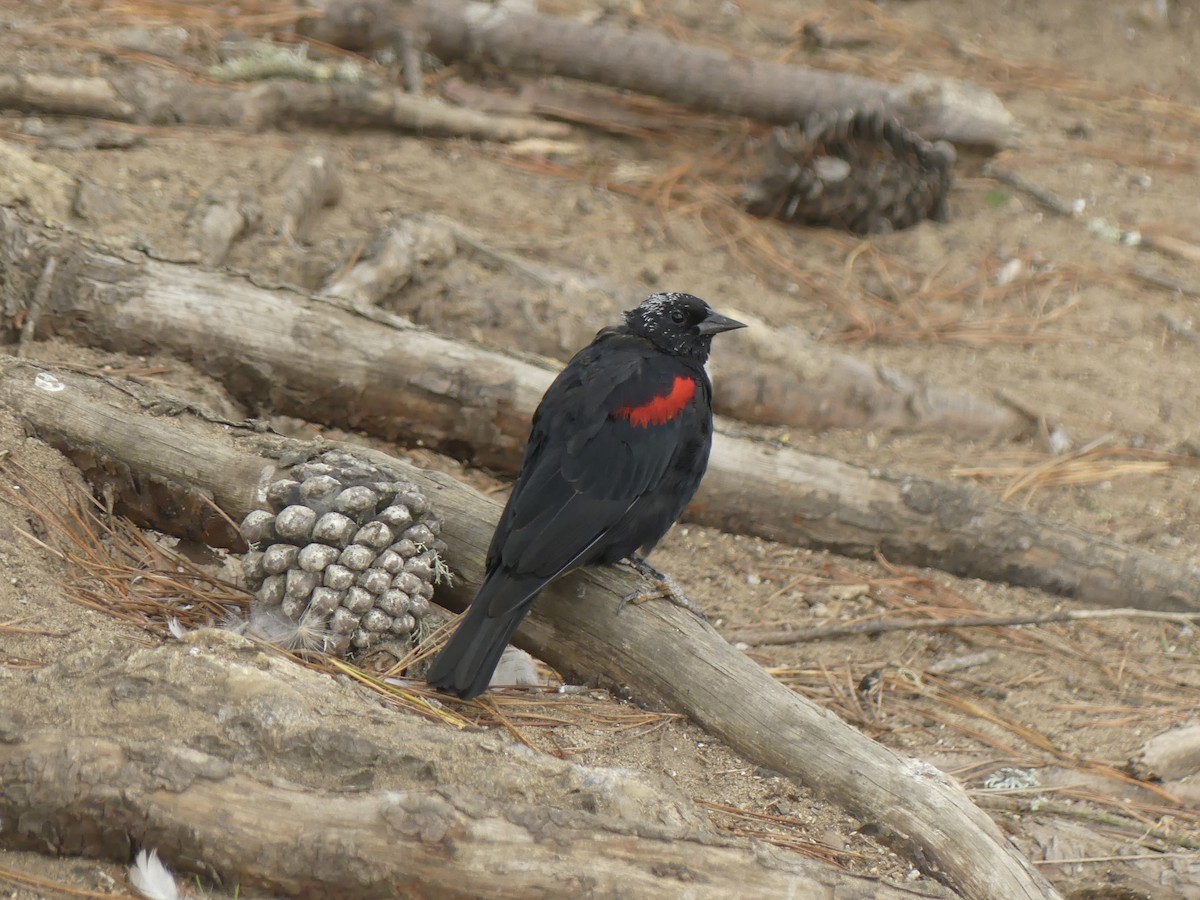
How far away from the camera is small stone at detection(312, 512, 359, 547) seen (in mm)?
2730

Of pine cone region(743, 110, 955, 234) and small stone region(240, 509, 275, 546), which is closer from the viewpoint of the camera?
small stone region(240, 509, 275, 546)

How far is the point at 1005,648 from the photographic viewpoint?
13.0 ft

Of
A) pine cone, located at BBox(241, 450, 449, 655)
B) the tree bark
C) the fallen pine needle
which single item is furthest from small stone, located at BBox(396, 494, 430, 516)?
the tree bark

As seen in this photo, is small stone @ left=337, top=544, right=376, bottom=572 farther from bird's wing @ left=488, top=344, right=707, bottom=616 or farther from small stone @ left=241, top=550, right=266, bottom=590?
bird's wing @ left=488, top=344, right=707, bottom=616

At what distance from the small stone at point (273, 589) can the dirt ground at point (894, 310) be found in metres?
0.31

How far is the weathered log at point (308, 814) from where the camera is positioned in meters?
1.99

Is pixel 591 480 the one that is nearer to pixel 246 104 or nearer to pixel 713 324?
pixel 713 324

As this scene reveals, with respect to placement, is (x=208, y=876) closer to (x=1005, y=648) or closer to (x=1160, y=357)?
(x=1005, y=648)

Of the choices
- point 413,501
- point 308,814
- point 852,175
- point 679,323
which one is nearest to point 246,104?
point 679,323

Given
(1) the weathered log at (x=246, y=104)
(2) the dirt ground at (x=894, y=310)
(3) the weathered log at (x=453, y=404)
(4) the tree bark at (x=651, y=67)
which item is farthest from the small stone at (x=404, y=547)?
(4) the tree bark at (x=651, y=67)

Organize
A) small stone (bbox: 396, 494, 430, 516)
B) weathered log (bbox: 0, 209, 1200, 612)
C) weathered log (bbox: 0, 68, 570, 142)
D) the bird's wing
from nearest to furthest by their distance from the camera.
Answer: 1. small stone (bbox: 396, 494, 430, 516)
2. the bird's wing
3. weathered log (bbox: 0, 209, 1200, 612)
4. weathered log (bbox: 0, 68, 570, 142)

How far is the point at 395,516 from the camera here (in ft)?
9.20

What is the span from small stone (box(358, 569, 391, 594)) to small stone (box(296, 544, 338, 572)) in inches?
3.3

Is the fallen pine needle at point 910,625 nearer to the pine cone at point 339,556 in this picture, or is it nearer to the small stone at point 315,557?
the pine cone at point 339,556
